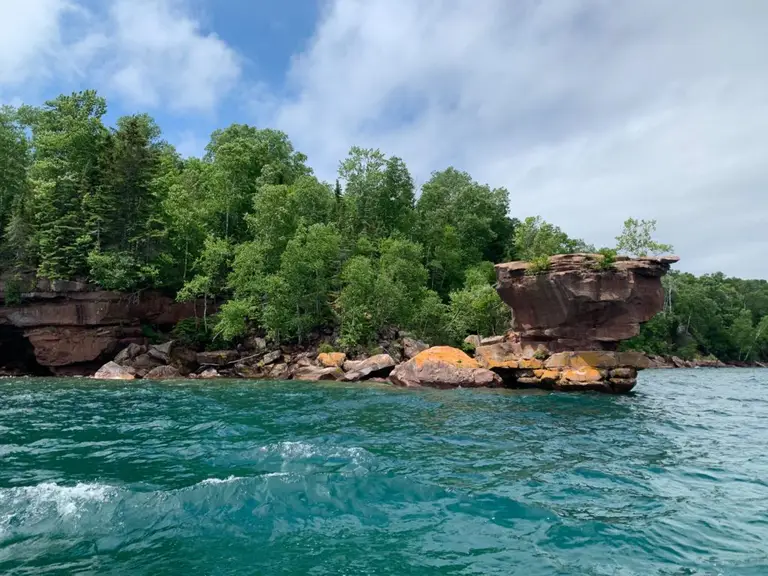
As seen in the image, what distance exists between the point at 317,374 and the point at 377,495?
24301mm

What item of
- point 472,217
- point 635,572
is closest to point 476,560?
point 635,572

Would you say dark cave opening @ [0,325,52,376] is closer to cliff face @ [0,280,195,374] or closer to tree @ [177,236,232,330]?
cliff face @ [0,280,195,374]

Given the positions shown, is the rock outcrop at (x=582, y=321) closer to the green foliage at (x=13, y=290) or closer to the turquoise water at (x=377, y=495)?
the turquoise water at (x=377, y=495)

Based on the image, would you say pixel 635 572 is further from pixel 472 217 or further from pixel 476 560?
pixel 472 217

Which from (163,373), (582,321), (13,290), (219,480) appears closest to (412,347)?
(582,321)

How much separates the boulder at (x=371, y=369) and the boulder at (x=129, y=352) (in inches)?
627

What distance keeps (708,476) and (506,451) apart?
3.95 m

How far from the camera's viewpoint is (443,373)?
91.2 ft

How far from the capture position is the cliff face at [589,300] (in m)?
28.8

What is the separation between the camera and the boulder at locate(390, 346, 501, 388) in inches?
1085

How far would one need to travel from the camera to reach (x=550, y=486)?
8.76m

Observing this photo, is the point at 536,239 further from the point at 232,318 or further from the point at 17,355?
the point at 17,355

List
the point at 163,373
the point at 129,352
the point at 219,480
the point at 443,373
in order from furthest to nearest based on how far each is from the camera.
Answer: the point at 129,352, the point at 163,373, the point at 443,373, the point at 219,480

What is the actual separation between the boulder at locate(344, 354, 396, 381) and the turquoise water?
564 inches
